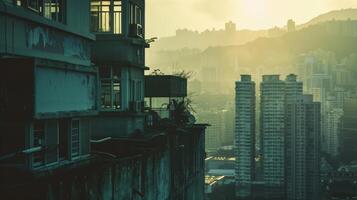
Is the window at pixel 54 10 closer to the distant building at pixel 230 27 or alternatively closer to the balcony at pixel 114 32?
the balcony at pixel 114 32

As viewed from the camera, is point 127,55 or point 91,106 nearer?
point 91,106

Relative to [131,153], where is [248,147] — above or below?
below

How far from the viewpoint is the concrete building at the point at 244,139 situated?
56103mm

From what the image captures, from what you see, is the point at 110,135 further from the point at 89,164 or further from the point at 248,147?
the point at 248,147

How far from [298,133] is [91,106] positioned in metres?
48.7

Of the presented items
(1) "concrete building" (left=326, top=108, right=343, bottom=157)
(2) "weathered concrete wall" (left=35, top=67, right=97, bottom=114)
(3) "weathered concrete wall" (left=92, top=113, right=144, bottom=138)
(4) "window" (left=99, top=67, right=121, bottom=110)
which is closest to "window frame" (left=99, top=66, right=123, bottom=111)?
(4) "window" (left=99, top=67, right=121, bottom=110)

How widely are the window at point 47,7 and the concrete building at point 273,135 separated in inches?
1915

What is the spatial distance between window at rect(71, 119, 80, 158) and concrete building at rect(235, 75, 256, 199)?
48643 mm

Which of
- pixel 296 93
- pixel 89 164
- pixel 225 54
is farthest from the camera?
pixel 225 54

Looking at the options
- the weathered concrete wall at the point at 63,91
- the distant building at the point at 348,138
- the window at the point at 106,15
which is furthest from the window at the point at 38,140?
the distant building at the point at 348,138

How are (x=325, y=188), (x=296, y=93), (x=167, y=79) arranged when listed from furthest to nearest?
(x=296, y=93) < (x=325, y=188) < (x=167, y=79)

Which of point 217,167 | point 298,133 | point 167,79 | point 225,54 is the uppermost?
point 225,54

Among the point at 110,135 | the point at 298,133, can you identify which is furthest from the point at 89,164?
the point at 298,133

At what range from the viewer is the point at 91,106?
7980 mm
